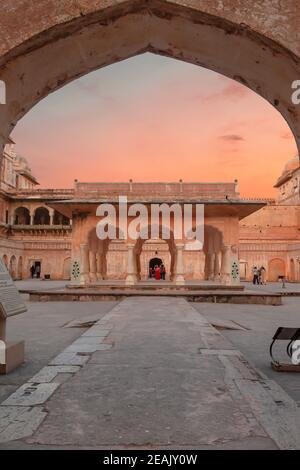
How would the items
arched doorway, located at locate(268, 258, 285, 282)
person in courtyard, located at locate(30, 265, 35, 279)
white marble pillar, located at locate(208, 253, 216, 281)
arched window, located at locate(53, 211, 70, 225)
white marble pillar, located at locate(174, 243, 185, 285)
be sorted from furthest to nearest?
arched window, located at locate(53, 211, 70, 225), person in courtyard, located at locate(30, 265, 35, 279), arched doorway, located at locate(268, 258, 285, 282), white marble pillar, located at locate(208, 253, 216, 281), white marble pillar, located at locate(174, 243, 185, 285)

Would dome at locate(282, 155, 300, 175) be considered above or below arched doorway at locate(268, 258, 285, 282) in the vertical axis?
above

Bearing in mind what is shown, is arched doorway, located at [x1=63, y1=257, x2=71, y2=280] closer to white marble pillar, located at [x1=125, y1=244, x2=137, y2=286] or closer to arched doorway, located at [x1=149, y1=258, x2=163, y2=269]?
arched doorway, located at [x1=149, y1=258, x2=163, y2=269]

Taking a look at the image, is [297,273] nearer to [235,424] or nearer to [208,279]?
[208,279]

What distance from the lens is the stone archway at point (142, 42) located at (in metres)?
2.82

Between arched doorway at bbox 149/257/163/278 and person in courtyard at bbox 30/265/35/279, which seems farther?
person in courtyard at bbox 30/265/35/279

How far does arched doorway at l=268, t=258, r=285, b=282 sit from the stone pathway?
30.2 m

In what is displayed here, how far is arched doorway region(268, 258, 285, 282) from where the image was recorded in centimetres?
3403

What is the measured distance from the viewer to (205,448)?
7.37 feet

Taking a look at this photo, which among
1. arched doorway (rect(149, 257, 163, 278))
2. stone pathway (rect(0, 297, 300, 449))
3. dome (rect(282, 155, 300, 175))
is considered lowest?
stone pathway (rect(0, 297, 300, 449))

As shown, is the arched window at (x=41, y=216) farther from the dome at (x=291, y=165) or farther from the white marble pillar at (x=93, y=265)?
the dome at (x=291, y=165)

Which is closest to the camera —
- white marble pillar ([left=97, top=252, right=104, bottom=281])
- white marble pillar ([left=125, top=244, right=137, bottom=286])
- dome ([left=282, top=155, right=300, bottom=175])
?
white marble pillar ([left=125, top=244, right=137, bottom=286])

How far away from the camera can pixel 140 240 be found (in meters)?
22.9

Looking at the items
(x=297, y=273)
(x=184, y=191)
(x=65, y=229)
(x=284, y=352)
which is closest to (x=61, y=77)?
(x=284, y=352)

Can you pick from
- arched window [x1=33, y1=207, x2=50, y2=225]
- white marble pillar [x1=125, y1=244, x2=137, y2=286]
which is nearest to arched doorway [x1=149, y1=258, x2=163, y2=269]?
arched window [x1=33, y1=207, x2=50, y2=225]
